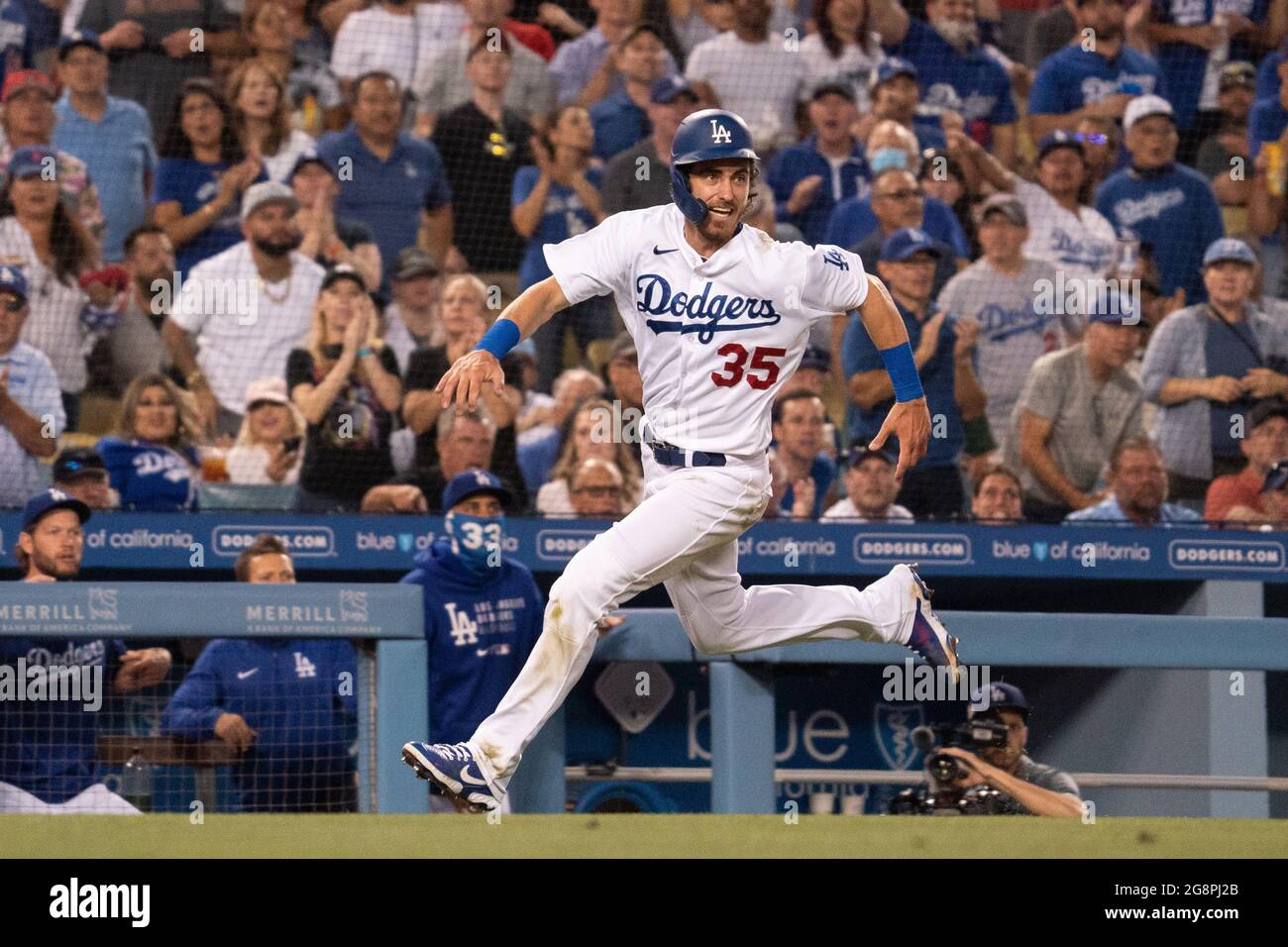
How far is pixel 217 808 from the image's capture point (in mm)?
6316

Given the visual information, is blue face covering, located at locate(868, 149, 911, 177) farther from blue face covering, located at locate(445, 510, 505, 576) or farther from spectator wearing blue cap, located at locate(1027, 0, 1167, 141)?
blue face covering, located at locate(445, 510, 505, 576)

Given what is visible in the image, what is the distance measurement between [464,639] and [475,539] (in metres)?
0.42

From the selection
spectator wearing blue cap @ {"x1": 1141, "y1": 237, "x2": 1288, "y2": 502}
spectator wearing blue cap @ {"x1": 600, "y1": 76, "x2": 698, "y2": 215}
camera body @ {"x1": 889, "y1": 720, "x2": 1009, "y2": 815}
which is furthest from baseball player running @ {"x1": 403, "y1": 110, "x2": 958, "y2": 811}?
spectator wearing blue cap @ {"x1": 600, "y1": 76, "x2": 698, "y2": 215}

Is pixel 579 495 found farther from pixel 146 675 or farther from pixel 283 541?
pixel 146 675

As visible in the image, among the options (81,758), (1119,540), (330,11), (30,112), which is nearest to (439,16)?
(330,11)

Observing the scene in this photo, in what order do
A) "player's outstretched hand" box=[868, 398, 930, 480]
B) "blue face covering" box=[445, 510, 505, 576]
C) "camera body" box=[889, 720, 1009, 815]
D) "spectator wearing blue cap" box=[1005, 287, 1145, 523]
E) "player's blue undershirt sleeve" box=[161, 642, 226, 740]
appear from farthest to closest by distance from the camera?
"spectator wearing blue cap" box=[1005, 287, 1145, 523] < "blue face covering" box=[445, 510, 505, 576] < "player's blue undershirt sleeve" box=[161, 642, 226, 740] < "camera body" box=[889, 720, 1009, 815] < "player's outstretched hand" box=[868, 398, 930, 480]

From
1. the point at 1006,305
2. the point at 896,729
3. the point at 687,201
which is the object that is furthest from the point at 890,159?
the point at 687,201

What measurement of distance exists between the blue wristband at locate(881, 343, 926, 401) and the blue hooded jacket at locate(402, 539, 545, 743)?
73.2 inches

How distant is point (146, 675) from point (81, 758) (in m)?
0.33

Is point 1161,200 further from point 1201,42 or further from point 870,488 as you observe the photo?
point 870,488

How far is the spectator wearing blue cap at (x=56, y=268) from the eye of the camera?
8602 millimetres

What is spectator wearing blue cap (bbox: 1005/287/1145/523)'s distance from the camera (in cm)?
880

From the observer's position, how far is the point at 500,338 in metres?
4.87

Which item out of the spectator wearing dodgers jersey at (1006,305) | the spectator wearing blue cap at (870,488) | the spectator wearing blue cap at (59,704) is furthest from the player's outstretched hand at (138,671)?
the spectator wearing dodgers jersey at (1006,305)
